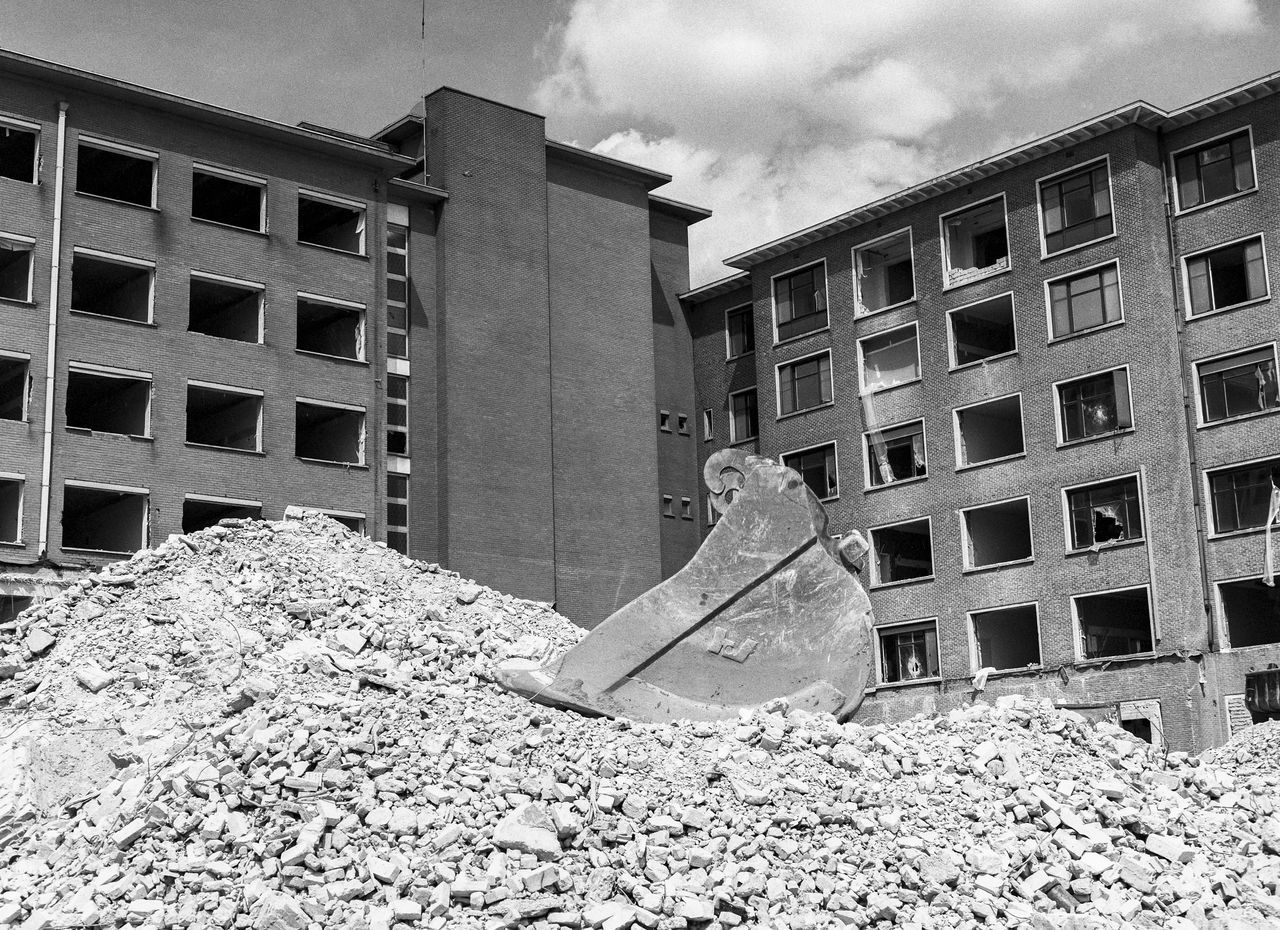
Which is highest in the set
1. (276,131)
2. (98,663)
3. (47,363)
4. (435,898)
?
(276,131)

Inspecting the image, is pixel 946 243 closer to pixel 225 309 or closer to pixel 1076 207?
pixel 1076 207

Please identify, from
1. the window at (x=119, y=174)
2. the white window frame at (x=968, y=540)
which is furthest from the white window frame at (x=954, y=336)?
the window at (x=119, y=174)

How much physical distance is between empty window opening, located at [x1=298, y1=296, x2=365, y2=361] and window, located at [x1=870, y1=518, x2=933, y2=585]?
51.9ft

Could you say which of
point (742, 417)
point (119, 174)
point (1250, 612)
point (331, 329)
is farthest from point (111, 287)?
point (1250, 612)

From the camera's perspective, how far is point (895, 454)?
4672cm

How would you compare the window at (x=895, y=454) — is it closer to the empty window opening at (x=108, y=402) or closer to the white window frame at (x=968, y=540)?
the white window frame at (x=968, y=540)

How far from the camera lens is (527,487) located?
46.8 metres

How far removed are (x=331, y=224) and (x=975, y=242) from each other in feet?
62.3

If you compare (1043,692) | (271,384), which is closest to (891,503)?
(1043,692)

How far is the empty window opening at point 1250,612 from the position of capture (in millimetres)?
38719

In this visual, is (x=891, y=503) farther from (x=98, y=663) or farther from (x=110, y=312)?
(x=98, y=663)

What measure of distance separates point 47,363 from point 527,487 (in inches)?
561

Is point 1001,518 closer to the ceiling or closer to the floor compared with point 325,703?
closer to the ceiling

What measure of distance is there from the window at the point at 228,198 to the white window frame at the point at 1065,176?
2118 cm
